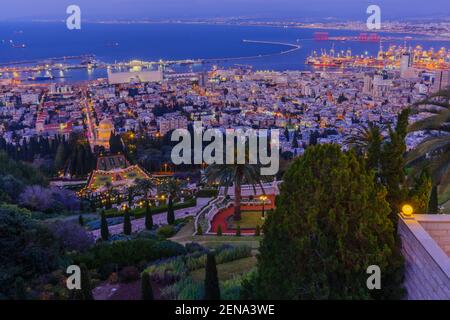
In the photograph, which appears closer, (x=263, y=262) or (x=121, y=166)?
(x=263, y=262)

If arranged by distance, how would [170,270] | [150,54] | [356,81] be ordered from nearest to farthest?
1. [170,270]
2. [356,81]
3. [150,54]

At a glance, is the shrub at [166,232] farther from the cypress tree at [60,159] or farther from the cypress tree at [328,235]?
the cypress tree at [60,159]

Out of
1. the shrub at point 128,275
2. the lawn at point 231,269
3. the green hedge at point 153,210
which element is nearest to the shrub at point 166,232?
the green hedge at point 153,210

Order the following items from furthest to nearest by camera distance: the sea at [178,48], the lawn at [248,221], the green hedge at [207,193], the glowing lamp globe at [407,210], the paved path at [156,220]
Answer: the sea at [178,48]
the green hedge at [207,193]
the paved path at [156,220]
the lawn at [248,221]
the glowing lamp globe at [407,210]

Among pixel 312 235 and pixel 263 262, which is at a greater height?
pixel 312 235

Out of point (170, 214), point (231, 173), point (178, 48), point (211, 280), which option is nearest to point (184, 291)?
point (211, 280)

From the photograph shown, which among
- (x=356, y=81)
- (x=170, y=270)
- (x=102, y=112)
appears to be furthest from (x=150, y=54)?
(x=170, y=270)
